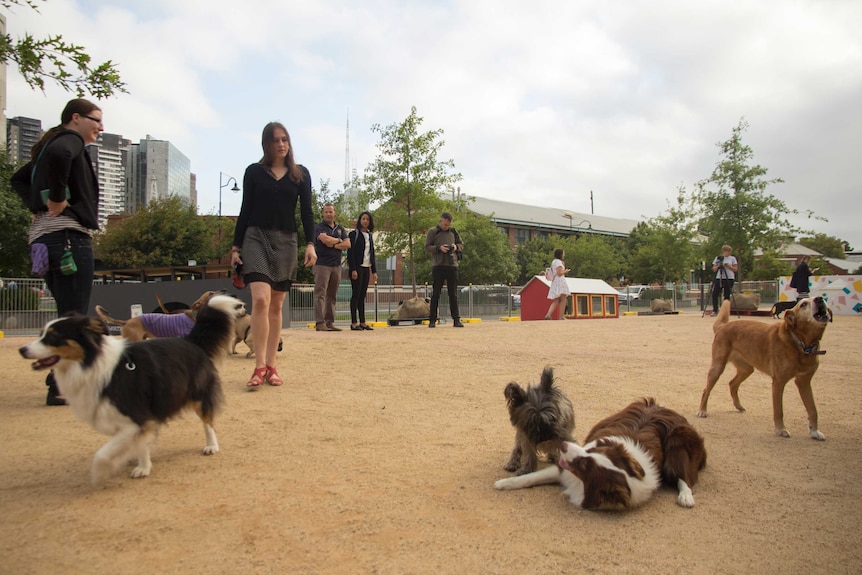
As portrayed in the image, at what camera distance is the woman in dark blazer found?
11.7 meters

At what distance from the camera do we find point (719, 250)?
102ft

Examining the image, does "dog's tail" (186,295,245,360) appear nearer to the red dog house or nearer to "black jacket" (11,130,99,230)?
"black jacket" (11,130,99,230)

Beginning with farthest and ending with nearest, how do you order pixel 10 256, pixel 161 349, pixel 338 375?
pixel 10 256, pixel 338 375, pixel 161 349

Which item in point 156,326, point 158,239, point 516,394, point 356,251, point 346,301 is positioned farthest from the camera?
point 158,239

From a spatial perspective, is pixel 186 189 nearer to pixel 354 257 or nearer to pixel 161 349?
pixel 354 257

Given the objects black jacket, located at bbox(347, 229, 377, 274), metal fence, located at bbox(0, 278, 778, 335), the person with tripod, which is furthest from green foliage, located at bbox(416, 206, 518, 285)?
black jacket, located at bbox(347, 229, 377, 274)

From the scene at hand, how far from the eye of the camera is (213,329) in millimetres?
3768

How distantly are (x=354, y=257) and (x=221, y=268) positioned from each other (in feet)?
9.12

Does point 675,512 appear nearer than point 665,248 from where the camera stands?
Yes

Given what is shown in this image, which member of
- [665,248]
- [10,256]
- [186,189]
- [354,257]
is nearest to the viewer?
[354,257]

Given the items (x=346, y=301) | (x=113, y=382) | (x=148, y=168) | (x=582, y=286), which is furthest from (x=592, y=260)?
(x=113, y=382)

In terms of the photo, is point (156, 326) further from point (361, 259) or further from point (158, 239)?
point (158, 239)

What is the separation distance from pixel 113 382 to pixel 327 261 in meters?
8.14

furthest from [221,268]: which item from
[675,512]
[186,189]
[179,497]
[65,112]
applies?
[186,189]
